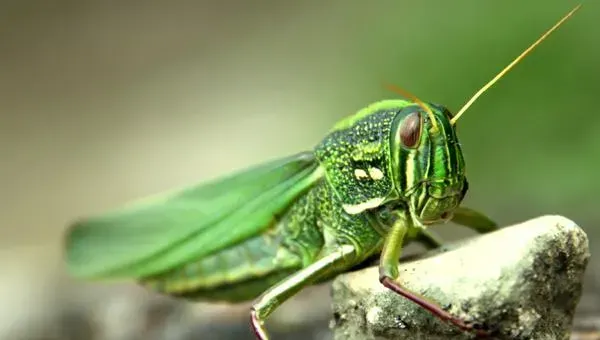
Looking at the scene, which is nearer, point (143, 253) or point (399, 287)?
point (399, 287)

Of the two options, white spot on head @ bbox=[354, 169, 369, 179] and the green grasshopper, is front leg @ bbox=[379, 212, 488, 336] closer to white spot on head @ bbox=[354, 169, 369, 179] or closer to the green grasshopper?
the green grasshopper

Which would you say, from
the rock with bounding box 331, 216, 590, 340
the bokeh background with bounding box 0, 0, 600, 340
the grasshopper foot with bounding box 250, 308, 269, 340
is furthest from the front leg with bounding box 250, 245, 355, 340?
the bokeh background with bounding box 0, 0, 600, 340

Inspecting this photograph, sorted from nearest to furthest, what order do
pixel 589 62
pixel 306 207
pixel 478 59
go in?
pixel 306 207, pixel 589 62, pixel 478 59

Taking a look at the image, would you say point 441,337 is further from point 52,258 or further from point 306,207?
point 52,258

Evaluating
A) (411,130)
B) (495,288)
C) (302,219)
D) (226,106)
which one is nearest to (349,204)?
(302,219)

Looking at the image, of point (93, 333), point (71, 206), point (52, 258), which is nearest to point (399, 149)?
point (93, 333)

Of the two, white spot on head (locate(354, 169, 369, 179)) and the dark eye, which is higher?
the dark eye

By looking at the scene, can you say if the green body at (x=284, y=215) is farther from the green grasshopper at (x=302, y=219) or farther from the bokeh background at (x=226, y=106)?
the bokeh background at (x=226, y=106)
